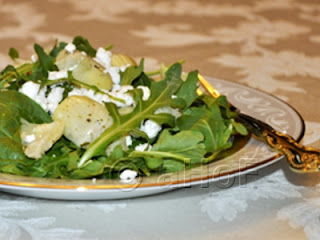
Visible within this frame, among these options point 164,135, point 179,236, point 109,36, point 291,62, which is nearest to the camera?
point 179,236

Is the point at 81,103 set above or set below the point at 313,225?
above

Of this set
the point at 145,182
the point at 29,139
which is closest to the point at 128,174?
the point at 145,182

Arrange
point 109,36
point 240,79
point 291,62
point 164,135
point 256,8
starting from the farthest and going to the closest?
point 256,8 → point 109,36 → point 291,62 → point 240,79 → point 164,135

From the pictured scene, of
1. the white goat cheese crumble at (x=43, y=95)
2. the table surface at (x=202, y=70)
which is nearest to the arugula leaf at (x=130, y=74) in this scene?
the white goat cheese crumble at (x=43, y=95)

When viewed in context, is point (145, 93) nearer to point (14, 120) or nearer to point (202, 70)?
point (14, 120)

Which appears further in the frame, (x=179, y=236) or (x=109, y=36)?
(x=109, y=36)

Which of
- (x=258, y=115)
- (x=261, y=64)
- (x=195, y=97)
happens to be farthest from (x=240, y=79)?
(x=195, y=97)

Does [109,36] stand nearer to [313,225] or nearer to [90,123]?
[90,123]
